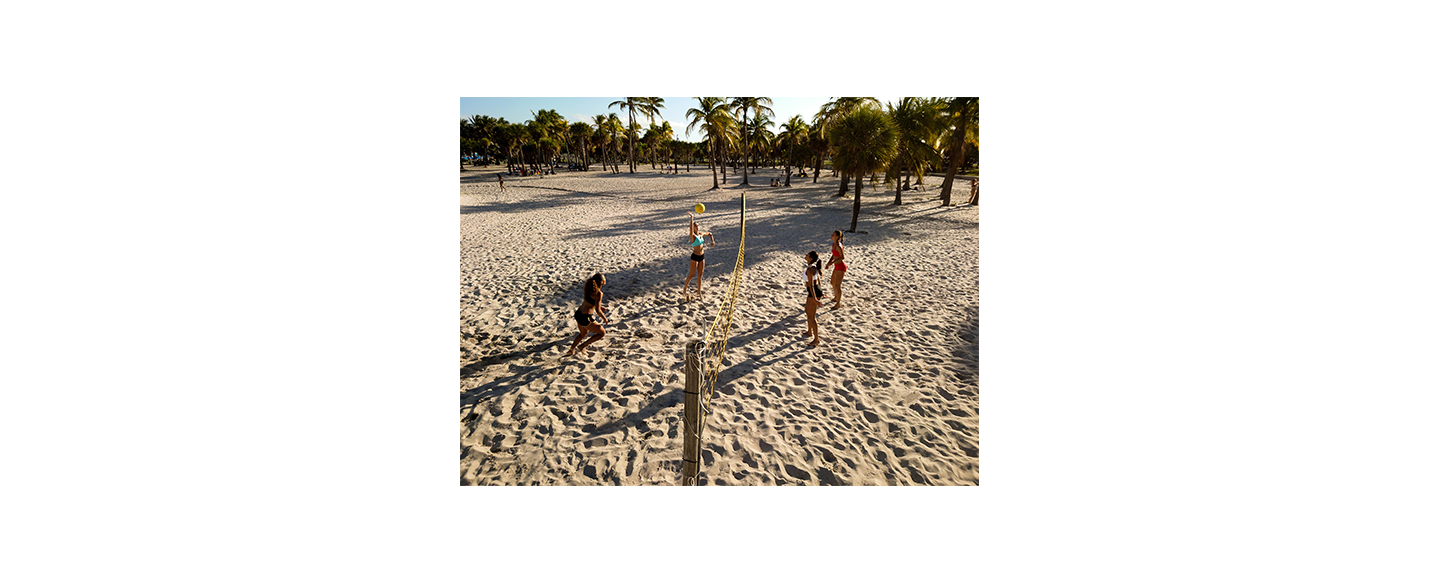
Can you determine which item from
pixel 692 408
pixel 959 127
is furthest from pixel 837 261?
pixel 959 127

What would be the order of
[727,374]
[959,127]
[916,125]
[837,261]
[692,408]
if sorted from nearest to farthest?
[692,408] → [727,374] → [837,261] → [916,125] → [959,127]

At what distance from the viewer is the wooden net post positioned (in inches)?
117

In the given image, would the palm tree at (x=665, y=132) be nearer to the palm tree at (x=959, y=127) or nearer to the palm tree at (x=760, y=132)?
the palm tree at (x=760, y=132)

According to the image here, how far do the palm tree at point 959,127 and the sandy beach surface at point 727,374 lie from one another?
11242mm

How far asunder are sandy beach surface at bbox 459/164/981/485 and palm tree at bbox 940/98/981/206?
11.2m

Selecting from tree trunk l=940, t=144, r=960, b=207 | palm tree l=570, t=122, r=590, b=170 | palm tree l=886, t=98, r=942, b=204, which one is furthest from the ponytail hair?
palm tree l=570, t=122, r=590, b=170

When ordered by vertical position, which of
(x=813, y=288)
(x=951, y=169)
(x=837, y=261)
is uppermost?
(x=951, y=169)

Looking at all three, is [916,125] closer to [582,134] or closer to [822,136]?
[822,136]

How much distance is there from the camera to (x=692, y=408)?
313 cm

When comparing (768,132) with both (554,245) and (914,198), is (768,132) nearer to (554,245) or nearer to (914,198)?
(914,198)

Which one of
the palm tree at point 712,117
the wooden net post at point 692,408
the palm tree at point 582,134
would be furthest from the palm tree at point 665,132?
the wooden net post at point 692,408

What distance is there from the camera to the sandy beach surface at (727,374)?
3904 mm

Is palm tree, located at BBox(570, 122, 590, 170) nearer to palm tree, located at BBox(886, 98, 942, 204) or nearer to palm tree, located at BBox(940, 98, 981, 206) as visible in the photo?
palm tree, located at BBox(940, 98, 981, 206)

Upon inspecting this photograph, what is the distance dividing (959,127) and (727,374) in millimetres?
20760
